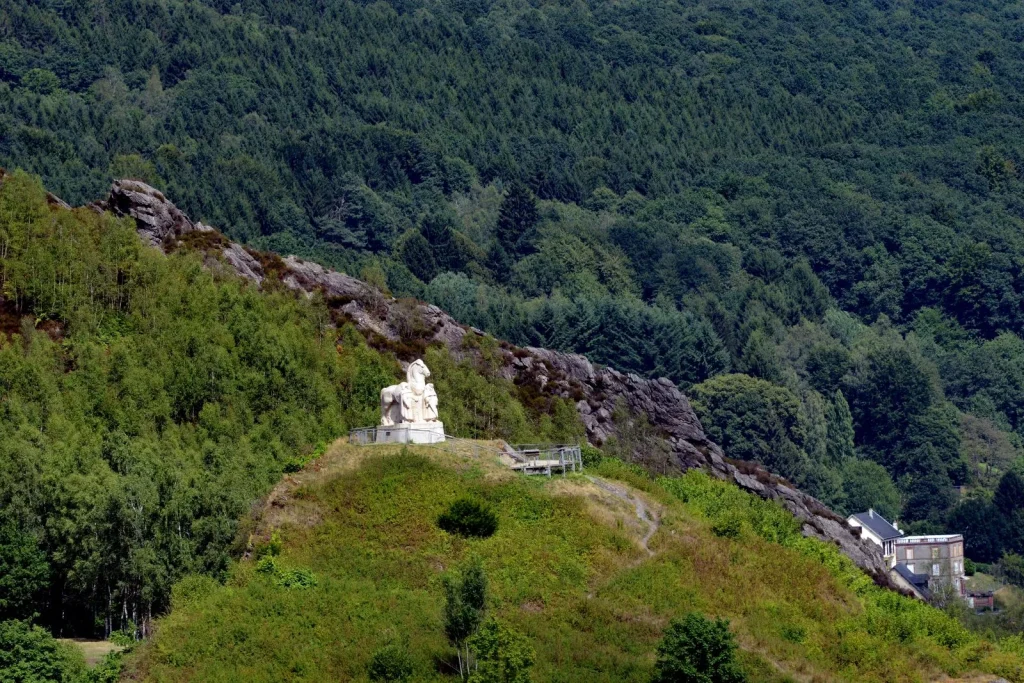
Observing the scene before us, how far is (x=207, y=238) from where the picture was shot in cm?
13162

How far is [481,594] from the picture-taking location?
73.8 meters

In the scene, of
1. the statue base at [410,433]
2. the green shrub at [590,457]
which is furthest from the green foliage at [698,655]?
the green shrub at [590,457]

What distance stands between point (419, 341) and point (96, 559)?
52.2 metres

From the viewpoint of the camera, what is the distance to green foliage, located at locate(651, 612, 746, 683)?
7019cm

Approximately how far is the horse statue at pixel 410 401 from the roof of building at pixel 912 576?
323ft

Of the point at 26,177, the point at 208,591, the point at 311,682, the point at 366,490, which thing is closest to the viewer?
the point at 311,682

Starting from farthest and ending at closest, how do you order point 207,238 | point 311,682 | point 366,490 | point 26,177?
1. point 207,238
2. point 26,177
3. point 366,490
4. point 311,682

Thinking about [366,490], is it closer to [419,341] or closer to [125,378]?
[125,378]

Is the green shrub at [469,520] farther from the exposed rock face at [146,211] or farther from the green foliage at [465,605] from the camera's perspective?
the exposed rock face at [146,211]

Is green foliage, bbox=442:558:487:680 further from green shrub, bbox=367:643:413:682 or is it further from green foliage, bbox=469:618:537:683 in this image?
green shrub, bbox=367:643:413:682

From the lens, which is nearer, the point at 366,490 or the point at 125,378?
the point at 366,490

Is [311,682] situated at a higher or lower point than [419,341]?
higher

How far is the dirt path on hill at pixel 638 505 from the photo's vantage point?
84750 mm

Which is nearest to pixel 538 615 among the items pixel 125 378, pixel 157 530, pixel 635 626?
pixel 635 626
